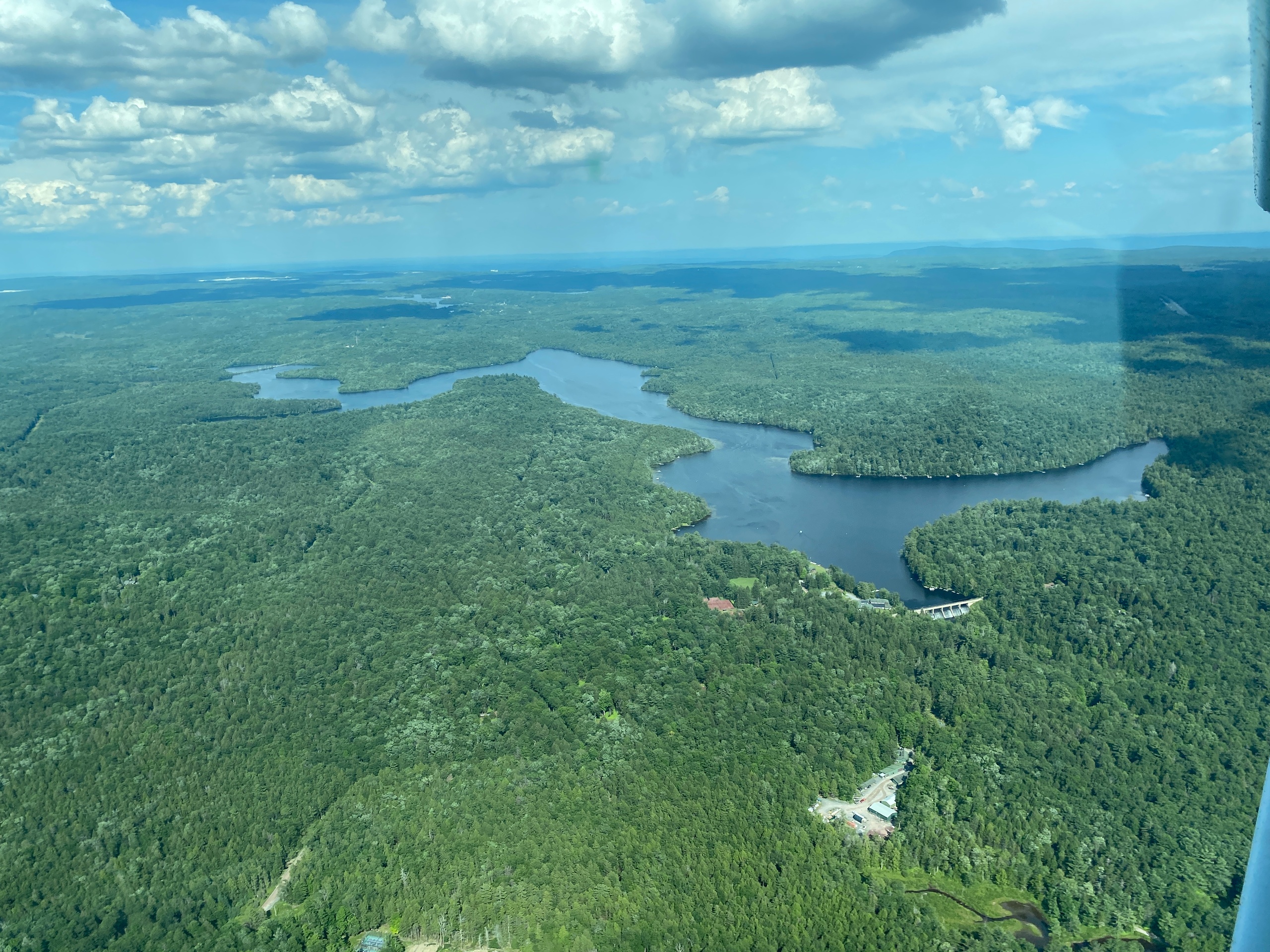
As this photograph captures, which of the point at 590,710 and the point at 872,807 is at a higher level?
→ the point at 590,710

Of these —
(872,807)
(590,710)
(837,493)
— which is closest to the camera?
(872,807)

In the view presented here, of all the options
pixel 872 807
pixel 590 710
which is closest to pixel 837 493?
pixel 590 710

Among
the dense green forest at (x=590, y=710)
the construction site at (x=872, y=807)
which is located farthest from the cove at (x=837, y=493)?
the construction site at (x=872, y=807)

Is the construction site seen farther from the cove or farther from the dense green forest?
the cove

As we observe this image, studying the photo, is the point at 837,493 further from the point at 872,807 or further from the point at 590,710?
the point at 872,807

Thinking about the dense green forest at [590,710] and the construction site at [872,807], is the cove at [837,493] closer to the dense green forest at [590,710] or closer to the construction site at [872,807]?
the dense green forest at [590,710]

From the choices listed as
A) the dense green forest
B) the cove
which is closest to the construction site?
the dense green forest
